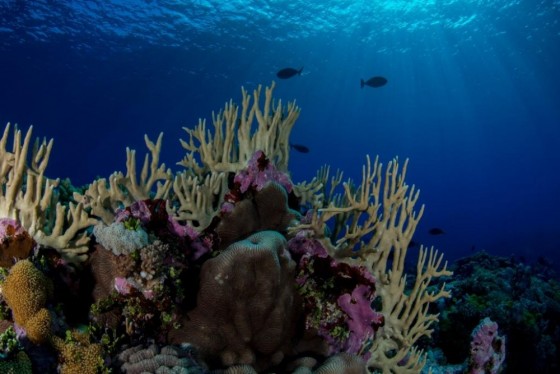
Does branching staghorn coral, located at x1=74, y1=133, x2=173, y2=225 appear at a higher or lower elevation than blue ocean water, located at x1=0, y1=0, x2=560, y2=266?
lower

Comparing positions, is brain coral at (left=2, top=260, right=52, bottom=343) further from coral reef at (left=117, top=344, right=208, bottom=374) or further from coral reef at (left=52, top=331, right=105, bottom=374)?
coral reef at (left=117, top=344, right=208, bottom=374)

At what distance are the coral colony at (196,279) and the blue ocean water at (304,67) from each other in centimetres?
1144

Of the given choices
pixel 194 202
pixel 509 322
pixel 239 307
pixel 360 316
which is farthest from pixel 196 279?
pixel 509 322

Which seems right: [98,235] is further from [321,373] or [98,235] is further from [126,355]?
[321,373]

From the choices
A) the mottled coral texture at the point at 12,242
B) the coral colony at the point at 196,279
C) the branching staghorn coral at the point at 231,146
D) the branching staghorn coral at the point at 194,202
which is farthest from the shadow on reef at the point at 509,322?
the mottled coral texture at the point at 12,242

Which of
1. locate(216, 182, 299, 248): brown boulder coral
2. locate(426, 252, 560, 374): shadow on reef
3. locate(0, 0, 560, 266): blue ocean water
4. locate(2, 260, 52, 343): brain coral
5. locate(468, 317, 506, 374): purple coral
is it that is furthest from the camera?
locate(0, 0, 560, 266): blue ocean water

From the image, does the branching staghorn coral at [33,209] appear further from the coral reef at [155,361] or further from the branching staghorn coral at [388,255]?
the branching staghorn coral at [388,255]

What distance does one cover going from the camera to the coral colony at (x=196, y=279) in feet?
9.30

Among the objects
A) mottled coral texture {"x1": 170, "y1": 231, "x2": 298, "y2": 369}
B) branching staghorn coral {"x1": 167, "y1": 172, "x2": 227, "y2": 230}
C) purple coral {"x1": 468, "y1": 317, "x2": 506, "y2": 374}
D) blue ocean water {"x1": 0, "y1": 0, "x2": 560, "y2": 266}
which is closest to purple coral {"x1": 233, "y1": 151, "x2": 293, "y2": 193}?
branching staghorn coral {"x1": 167, "y1": 172, "x2": 227, "y2": 230}

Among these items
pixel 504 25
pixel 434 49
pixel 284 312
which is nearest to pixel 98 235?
pixel 284 312

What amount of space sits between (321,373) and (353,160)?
110017 mm

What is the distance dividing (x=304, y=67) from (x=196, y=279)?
42.0m

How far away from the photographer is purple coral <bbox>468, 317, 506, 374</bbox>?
4586 mm

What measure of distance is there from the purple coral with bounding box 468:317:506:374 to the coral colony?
0.15 feet
